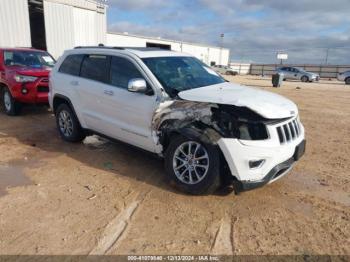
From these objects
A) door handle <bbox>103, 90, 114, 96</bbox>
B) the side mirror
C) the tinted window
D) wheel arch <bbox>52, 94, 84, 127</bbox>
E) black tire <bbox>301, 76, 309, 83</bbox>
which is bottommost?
black tire <bbox>301, 76, 309, 83</bbox>

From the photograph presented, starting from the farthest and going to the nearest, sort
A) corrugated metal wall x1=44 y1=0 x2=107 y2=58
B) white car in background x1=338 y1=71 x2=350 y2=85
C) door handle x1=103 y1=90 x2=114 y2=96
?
1. white car in background x1=338 y1=71 x2=350 y2=85
2. corrugated metal wall x1=44 y1=0 x2=107 y2=58
3. door handle x1=103 y1=90 x2=114 y2=96

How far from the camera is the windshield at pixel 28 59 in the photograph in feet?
29.5

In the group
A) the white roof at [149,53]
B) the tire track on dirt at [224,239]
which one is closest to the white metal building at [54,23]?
the white roof at [149,53]

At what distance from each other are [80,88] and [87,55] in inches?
24.1

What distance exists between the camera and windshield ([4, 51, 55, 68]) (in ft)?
29.5

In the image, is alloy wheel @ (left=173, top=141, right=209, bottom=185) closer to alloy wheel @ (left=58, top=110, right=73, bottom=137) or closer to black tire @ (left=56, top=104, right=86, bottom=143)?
black tire @ (left=56, top=104, right=86, bottom=143)

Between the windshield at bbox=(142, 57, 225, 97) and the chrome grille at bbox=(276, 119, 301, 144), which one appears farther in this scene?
the windshield at bbox=(142, 57, 225, 97)

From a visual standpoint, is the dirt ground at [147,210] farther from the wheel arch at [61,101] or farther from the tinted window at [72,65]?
the tinted window at [72,65]

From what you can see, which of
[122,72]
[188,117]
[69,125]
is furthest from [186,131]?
[69,125]

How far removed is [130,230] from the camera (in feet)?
10.9

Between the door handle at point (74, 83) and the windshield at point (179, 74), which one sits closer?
the windshield at point (179, 74)

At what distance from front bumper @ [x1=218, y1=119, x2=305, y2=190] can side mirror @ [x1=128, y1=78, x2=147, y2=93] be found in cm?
135

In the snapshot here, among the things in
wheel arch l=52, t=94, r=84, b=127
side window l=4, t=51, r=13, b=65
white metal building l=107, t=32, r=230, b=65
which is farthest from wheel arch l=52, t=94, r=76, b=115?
white metal building l=107, t=32, r=230, b=65

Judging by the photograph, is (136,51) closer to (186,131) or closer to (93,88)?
(93,88)
